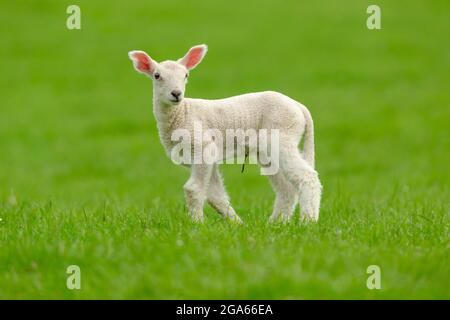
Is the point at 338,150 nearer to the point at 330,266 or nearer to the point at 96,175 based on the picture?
the point at 96,175

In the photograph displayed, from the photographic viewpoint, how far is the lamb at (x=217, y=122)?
7105 millimetres

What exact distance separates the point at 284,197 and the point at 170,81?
1.62 meters

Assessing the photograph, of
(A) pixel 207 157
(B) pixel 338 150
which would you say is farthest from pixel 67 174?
(A) pixel 207 157

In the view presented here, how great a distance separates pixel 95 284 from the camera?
5.73 meters

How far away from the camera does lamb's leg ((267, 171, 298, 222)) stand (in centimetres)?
778

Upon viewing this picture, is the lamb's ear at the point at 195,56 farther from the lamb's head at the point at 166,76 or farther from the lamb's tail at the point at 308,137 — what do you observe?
the lamb's tail at the point at 308,137

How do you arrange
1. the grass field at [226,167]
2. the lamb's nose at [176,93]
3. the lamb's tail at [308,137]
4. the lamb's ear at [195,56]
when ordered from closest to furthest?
the grass field at [226,167]
the lamb's nose at [176,93]
the lamb's ear at [195,56]
the lamb's tail at [308,137]

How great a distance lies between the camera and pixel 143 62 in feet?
23.7

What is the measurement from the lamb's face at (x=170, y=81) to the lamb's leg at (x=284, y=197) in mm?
1366

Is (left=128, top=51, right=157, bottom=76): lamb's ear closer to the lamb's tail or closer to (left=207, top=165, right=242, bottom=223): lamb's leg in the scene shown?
(left=207, top=165, right=242, bottom=223): lamb's leg

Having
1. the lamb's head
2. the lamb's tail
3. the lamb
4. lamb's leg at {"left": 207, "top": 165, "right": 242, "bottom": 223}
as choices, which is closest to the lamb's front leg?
the lamb

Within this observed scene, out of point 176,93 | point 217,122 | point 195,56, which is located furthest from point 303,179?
point 195,56

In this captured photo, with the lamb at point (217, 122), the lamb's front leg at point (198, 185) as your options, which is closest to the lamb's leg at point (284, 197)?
the lamb at point (217, 122)
